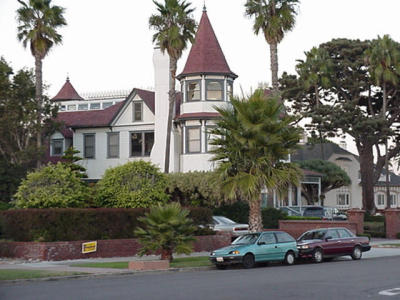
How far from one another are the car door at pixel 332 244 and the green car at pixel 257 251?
163cm

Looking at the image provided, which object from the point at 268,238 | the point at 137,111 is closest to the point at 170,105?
the point at 137,111

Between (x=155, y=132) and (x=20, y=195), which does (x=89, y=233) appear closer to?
(x=20, y=195)

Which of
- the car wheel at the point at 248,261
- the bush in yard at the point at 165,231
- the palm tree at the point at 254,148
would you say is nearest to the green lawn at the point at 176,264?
the bush in yard at the point at 165,231

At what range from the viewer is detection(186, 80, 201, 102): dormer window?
43875 millimetres

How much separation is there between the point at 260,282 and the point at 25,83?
27.6 metres

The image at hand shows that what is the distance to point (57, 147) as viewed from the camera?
52.3 metres

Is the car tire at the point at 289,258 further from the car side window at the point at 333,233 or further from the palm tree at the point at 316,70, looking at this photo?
the palm tree at the point at 316,70

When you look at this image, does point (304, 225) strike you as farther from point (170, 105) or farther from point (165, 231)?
point (165, 231)

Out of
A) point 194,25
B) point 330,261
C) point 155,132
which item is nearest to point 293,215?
point 155,132

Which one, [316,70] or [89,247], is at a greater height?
[316,70]

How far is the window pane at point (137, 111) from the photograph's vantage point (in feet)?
158

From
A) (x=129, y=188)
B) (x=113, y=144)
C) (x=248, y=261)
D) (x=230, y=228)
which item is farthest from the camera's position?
(x=113, y=144)

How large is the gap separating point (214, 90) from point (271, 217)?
9309 millimetres

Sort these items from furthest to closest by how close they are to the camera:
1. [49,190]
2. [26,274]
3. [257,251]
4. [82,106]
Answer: [82,106] → [49,190] → [257,251] → [26,274]
